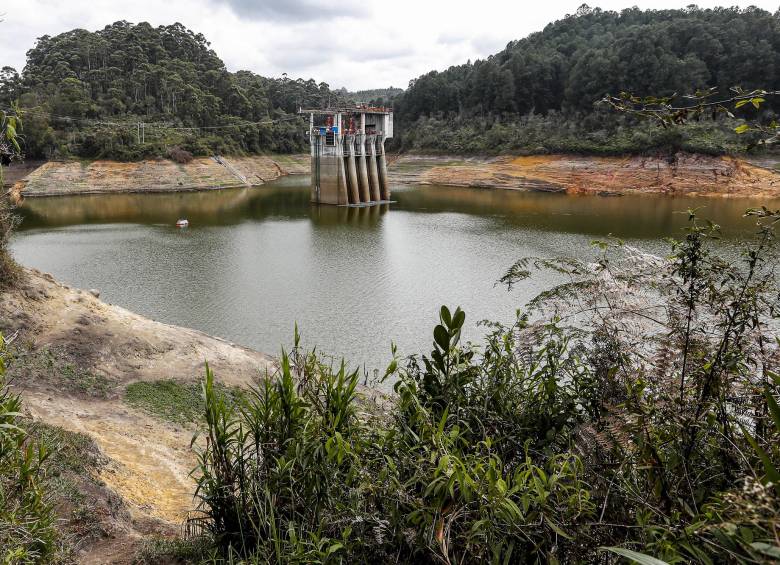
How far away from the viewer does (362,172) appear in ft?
134

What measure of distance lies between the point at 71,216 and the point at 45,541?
35.8 metres

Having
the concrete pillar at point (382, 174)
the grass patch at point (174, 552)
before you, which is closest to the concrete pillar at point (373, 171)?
the concrete pillar at point (382, 174)

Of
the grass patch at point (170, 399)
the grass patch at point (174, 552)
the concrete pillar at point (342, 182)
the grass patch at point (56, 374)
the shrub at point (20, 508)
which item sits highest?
the concrete pillar at point (342, 182)

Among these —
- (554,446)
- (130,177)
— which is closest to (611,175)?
(130,177)

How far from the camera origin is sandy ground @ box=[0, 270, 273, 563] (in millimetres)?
6449

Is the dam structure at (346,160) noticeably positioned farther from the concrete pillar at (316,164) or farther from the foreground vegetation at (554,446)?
the foreground vegetation at (554,446)

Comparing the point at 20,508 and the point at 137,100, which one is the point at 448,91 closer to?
the point at 137,100

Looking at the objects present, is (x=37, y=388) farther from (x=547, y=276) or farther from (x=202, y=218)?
(x=202, y=218)

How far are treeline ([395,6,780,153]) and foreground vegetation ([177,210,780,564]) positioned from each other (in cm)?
4181

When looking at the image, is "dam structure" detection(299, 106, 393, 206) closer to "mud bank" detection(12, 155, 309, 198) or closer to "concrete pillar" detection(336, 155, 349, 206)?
"concrete pillar" detection(336, 155, 349, 206)

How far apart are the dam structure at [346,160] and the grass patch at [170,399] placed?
3089 cm

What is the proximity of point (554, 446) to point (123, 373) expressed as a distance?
8.74 m

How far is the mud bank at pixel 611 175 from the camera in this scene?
40.2 metres

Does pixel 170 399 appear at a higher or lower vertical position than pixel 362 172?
lower
